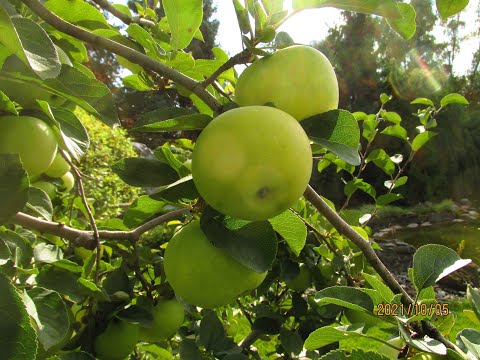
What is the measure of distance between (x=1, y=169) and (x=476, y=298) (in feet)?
1.83

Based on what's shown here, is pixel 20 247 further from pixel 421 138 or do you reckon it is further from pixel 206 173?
pixel 421 138

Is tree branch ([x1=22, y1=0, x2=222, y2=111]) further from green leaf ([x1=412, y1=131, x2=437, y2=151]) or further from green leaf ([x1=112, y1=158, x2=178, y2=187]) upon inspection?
green leaf ([x1=412, y1=131, x2=437, y2=151])

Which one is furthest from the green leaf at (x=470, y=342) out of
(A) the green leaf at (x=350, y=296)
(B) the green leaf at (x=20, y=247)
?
(B) the green leaf at (x=20, y=247)

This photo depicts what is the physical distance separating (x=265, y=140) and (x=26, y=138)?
0.35 metres

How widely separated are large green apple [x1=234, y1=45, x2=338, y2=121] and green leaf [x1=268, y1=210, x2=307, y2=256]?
148 millimetres

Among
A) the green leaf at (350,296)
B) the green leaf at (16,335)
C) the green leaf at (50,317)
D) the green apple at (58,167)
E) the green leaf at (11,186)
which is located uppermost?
the green leaf at (11,186)

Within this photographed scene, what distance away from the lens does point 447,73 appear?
1248cm

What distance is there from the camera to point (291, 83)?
1.71ft

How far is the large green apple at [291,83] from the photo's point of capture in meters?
0.52

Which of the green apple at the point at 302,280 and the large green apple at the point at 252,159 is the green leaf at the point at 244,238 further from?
the green apple at the point at 302,280

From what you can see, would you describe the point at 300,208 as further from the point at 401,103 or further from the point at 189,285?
the point at 401,103

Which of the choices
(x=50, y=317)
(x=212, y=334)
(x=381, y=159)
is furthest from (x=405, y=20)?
(x=381, y=159)

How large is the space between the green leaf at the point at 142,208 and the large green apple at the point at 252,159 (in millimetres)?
273

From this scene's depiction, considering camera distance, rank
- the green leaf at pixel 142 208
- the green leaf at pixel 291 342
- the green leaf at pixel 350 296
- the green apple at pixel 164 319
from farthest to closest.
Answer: the green leaf at pixel 291 342, the green apple at pixel 164 319, the green leaf at pixel 142 208, the green leaf at pixel 350 296
